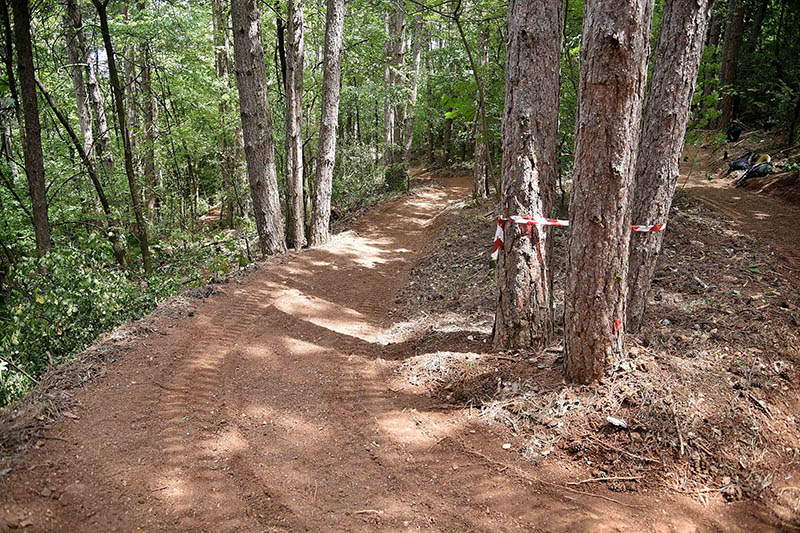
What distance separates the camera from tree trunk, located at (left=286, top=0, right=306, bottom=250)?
10.8 metres

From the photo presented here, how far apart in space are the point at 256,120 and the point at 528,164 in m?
7.34

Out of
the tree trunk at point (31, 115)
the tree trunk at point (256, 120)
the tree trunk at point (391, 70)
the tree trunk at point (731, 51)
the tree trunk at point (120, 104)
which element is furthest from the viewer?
the tree trunk at point (391, 70)

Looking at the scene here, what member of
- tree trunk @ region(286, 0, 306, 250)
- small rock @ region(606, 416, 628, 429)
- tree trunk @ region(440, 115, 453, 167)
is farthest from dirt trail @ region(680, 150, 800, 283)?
tree trunk @ region(440, 115, 453, 167)

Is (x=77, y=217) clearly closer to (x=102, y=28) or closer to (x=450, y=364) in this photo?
(x=102, y=28)

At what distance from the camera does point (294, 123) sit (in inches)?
442

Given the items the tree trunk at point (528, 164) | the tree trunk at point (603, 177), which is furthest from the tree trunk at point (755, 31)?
the tree trunk at point (603, 177)

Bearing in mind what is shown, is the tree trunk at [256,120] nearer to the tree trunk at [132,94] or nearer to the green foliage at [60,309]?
the green foliage at [60,309]

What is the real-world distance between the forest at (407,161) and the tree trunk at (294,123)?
0.16ft

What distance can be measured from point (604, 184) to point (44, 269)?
7937 mm

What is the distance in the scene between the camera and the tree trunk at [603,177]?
3.26 m

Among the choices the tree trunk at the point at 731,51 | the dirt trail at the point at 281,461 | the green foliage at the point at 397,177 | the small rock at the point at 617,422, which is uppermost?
the tree trunk at the point at 731,51

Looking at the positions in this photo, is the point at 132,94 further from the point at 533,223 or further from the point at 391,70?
the point at 533,223

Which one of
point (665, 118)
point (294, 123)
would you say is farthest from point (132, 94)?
point (665, 118)

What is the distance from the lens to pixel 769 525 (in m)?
Result: 2.86
